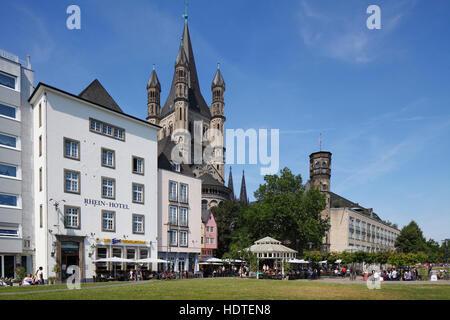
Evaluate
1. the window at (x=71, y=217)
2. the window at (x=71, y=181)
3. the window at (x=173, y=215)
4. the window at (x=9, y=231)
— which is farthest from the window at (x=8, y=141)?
the window at (x=173, y=215)

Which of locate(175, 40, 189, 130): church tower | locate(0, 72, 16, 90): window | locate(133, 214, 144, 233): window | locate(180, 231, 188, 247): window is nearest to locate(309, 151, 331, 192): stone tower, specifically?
locate(175, 40, 189, 130): church tower

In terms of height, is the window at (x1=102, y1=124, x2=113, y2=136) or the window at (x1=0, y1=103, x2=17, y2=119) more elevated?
the window at (x1=0, y1=103, x2=17, y2=119)

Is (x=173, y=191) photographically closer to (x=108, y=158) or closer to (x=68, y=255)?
(x=108, y=158)

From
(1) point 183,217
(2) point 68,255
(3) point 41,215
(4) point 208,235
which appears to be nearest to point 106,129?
(3) point 41,215

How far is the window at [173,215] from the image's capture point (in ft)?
173

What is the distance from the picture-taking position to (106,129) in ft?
143

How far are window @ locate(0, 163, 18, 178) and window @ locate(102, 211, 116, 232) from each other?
9349mm

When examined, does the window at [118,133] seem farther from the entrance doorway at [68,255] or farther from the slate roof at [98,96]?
the entrance doorway at [68,255]

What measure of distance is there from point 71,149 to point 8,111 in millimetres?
6670

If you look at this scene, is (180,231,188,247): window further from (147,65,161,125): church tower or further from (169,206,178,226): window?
(147,65,161,125): church tower

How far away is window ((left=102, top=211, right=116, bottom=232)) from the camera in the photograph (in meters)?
41.6

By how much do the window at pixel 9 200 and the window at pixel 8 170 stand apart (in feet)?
6.23
